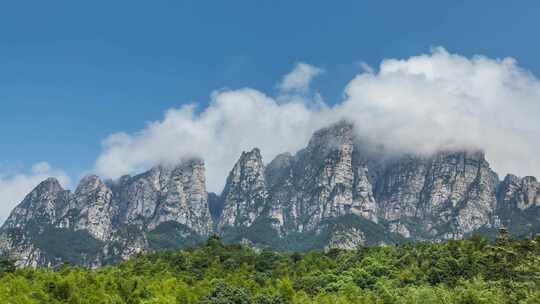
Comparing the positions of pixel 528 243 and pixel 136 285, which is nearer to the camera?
pixel 136 285

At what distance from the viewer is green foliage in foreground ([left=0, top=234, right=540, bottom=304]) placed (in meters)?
76.0

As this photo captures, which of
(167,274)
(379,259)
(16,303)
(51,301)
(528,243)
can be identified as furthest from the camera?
(379,259)

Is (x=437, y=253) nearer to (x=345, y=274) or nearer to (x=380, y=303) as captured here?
(x=345, y=274)

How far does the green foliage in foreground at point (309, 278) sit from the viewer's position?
76000 millimetres

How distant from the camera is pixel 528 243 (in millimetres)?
92938

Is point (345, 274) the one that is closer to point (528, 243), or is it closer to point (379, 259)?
point (379, 259)

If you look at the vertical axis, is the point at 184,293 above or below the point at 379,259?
below

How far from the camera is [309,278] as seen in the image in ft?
349

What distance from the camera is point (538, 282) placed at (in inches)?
3024

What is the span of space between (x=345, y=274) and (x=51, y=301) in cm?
5411

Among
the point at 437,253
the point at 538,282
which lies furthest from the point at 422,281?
the point at 538,282

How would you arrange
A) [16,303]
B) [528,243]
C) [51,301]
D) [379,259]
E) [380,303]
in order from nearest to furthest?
1. [16,303]
2. [51,301]
3. [380,303]
4. [528,243]
5. [379,259]

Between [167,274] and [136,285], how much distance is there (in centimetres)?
2181

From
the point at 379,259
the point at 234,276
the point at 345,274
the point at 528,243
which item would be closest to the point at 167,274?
the point at 234,276
